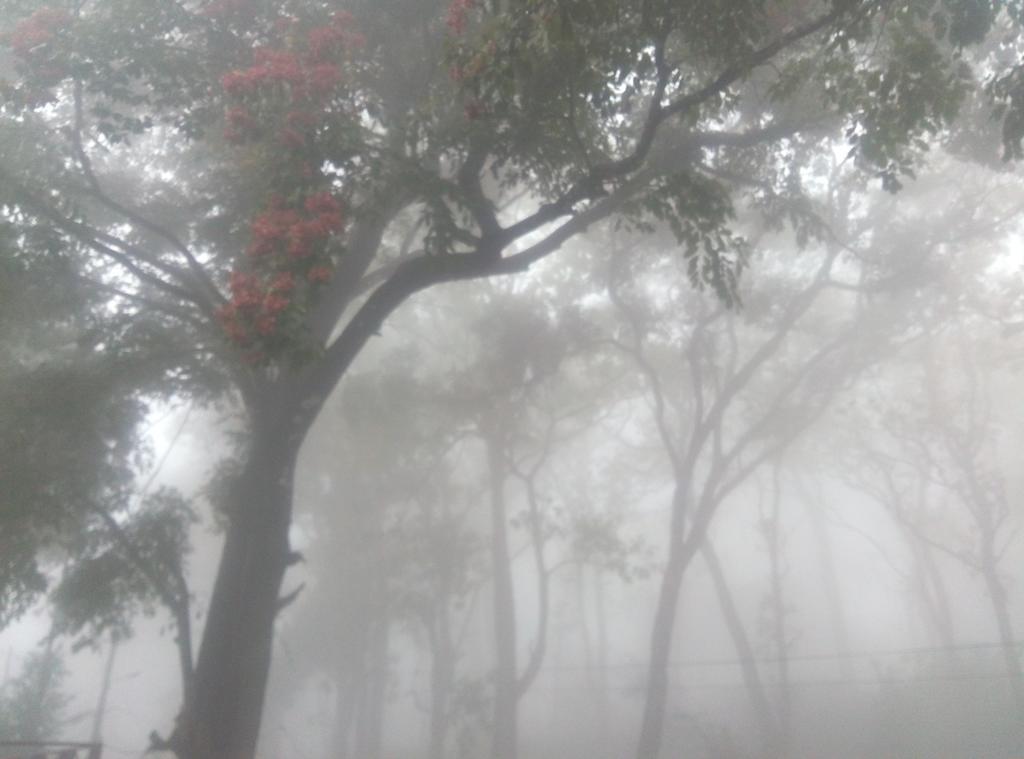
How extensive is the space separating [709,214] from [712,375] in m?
12.8

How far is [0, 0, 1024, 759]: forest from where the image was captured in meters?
7.41

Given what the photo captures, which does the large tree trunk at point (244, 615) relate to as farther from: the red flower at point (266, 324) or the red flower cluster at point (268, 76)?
the red flower cluster at point (268, 76)

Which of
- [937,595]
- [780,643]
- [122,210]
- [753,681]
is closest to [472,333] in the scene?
[753,681]

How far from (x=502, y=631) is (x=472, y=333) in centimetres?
751

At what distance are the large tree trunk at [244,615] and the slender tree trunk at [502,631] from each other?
11.6 metres

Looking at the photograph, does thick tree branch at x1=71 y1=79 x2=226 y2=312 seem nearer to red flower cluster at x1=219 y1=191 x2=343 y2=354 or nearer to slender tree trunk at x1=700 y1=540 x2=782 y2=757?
red flower cluster at x1=219 y1=191 x2=343 y2=354

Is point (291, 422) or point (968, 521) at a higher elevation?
point (968, 521)

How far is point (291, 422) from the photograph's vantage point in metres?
8.65

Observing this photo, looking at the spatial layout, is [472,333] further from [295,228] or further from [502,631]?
[295,228]

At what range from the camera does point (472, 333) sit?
898 inches

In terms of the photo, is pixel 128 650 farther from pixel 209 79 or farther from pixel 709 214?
pixel 709 214

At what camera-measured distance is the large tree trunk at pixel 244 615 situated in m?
7.83

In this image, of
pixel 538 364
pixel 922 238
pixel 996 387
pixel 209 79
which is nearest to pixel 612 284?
pixel 538 364

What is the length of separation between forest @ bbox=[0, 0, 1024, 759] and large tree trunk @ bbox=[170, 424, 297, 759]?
36 mm
